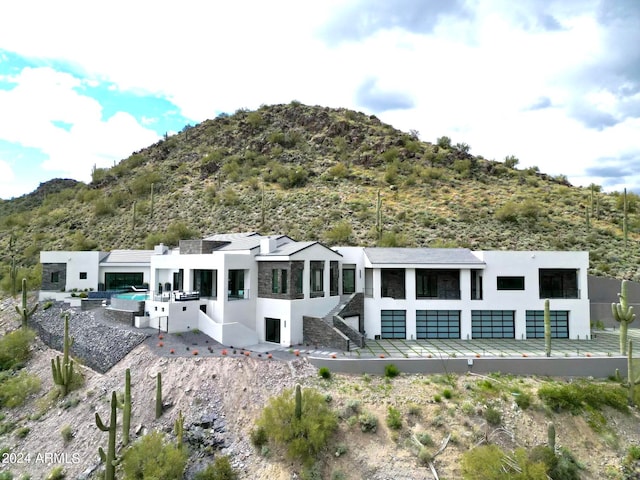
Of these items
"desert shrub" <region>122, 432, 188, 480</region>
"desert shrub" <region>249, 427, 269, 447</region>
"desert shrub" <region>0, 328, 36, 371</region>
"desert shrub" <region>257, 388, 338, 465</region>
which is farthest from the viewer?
"desert shrub" <region>0, 328, 36, 371</region>

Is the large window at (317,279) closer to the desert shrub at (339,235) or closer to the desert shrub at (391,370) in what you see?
the desert shrub at (391,370)

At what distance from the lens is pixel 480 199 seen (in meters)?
52.7

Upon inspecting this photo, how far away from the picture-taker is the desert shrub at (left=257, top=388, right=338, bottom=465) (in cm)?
1608

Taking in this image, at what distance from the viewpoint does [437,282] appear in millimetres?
28281

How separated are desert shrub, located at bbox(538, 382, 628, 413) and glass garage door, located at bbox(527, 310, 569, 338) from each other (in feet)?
A: 24.5

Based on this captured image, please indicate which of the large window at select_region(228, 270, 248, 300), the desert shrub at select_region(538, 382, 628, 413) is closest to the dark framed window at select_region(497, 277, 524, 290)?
the desert shrub at select_region(538, 382, 628, 413)

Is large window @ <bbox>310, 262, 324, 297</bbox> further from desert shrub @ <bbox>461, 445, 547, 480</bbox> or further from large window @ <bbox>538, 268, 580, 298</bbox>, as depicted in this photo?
large window @ <bbox>538, 268, 580, 298</bbox>

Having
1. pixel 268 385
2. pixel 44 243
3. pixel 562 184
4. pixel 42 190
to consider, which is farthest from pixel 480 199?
pixel 42 190

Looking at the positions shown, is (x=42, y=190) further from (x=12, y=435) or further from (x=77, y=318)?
(x=12, y=435)

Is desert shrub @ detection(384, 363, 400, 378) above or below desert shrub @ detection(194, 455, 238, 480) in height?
above

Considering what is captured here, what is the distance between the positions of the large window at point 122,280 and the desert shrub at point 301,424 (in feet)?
78.7

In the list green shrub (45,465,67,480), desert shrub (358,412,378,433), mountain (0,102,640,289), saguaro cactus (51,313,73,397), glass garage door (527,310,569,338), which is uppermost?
mountain (0,102,640,289)

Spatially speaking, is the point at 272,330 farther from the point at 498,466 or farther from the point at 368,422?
the point at 498,466

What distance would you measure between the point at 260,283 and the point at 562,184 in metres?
53.6
